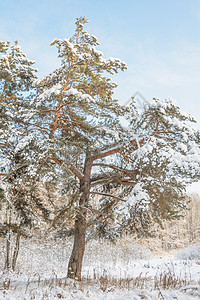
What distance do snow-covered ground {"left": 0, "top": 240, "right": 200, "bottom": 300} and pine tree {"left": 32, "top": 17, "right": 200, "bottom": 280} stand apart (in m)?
1.54

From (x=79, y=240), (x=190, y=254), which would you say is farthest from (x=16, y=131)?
(x=190, y=254)

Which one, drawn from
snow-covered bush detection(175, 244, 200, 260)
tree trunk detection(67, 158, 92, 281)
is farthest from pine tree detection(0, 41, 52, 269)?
snow-covered bush detection(175, 244, 200, 260)

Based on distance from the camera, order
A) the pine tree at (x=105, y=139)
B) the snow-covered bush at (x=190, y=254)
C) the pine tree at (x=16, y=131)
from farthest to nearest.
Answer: the snow-covered bush at (x=190, y=254) < the pine tree at (x=16, y=131) < the pine tree at (x=105, y=139)

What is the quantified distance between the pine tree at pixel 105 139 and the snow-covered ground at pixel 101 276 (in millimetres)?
1541

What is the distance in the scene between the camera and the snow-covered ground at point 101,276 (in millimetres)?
5246

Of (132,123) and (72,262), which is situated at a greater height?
(132,123)

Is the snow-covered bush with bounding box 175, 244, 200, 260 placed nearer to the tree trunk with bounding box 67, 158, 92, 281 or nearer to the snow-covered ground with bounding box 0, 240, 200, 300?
the snow-covered ground with bounding box 0, 240, 200, 300

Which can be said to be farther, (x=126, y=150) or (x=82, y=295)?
(x=126, y=150)

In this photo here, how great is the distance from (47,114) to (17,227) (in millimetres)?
3969

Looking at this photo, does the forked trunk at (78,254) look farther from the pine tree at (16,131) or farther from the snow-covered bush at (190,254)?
the snow-covered bush at (190,254)

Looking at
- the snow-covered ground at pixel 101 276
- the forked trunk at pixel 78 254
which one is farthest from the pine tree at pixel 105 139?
the snow-covered ground at pixel 101 276

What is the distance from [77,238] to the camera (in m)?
8.63

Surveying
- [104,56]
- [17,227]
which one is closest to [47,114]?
[104,56]

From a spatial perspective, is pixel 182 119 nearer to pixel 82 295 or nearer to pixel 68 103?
pixel 68 103
